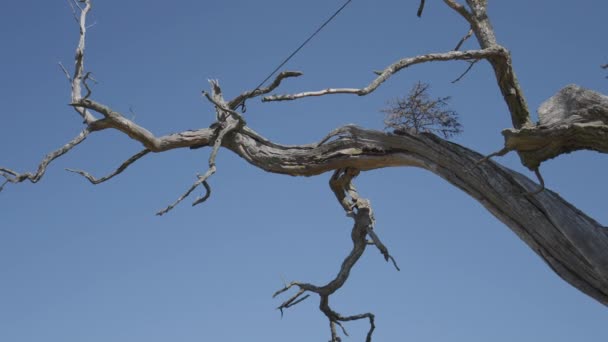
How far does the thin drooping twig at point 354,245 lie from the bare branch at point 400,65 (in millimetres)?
1251

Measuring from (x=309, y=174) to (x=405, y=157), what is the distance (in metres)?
0.84

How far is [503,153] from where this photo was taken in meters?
5.01

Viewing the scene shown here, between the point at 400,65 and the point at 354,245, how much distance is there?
1.68 meters

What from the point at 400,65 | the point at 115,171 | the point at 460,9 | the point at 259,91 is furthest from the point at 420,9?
the point at 115,171

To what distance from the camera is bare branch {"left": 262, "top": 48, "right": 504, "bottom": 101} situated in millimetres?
5145

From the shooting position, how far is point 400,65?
5.33m

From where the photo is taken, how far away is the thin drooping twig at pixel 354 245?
6301 millimetres

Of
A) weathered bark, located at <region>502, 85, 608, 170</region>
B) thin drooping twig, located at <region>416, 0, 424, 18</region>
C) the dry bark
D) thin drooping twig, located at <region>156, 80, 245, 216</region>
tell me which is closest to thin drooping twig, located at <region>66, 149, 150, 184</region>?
the dry bark

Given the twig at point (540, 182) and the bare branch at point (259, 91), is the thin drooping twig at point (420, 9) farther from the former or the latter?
the twig at point (540, 182)

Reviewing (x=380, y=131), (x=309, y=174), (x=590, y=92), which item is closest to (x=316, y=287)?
(x=309, y=174)

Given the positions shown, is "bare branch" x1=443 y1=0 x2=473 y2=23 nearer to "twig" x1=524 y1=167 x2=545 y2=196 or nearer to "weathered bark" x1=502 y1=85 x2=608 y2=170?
"weathered bark" x1=502 y1=85 x2=608 y2=170

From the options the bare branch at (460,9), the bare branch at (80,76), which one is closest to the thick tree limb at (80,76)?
the bare branch at (80,76)

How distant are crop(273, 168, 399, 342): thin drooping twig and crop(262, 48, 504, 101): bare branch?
1.25 m

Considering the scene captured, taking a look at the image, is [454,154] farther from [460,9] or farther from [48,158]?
[48,158]
